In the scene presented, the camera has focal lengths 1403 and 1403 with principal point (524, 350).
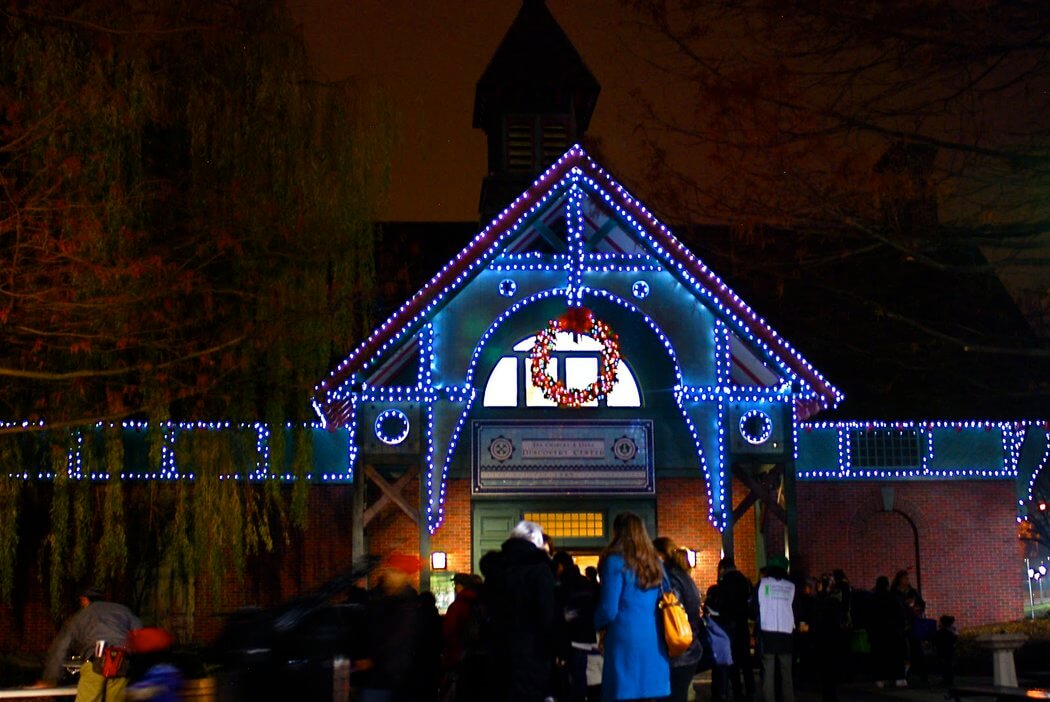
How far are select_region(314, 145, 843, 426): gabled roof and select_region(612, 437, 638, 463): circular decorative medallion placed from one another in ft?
9.68

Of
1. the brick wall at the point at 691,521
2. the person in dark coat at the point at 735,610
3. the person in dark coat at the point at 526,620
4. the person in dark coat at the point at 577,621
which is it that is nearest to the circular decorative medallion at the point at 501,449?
the brick wall at the point at 691,521

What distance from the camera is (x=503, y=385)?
2495cm

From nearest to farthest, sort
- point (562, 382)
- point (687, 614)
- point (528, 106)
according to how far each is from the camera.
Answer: point (687, 614) → point (562, 382) → point (528, 106)

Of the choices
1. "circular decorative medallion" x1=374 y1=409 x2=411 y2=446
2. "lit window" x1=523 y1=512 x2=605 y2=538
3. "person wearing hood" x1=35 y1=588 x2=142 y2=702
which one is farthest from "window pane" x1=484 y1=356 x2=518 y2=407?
"person wearing hood" x1=35 y1=588 x2=142 y2=702

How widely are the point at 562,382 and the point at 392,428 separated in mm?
3029

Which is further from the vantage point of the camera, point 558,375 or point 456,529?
point 456,529

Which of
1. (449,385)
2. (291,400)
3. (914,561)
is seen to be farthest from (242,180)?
(914,561)

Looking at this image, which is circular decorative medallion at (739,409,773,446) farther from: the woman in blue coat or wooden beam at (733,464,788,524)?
the woman in blue coat

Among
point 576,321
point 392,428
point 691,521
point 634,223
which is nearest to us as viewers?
point 576,321

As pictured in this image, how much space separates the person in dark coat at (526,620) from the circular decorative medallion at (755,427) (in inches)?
565

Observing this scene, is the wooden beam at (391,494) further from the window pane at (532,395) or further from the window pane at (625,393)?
the window pane at (625,393)

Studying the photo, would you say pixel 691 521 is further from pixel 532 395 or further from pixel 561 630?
pixel 561 630

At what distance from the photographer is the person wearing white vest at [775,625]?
1502 cm

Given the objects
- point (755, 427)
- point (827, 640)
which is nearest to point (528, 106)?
point (755, 427)
